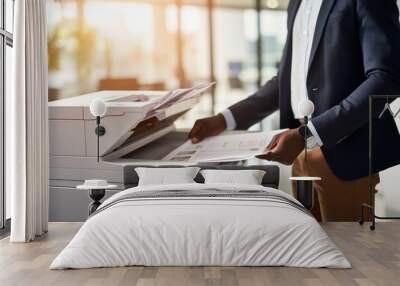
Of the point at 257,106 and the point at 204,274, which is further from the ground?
the point at 257,106

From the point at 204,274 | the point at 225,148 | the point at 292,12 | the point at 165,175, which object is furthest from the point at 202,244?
the point at 292,12

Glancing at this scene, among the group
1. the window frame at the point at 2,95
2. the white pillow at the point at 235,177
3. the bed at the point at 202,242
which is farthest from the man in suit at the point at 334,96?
the bed at the point at 202,242

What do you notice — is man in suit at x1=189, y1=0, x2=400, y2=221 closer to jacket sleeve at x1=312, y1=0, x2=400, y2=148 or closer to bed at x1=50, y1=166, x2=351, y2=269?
jacket sleeve at x1=312, y1=0, x2=400, y2=148

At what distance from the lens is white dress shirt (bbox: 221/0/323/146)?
6.55 m

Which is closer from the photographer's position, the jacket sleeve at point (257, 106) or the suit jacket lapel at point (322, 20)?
the suit jacket lapel at point (322, 20)

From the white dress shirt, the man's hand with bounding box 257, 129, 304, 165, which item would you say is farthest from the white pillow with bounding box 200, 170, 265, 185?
the white dress shirt

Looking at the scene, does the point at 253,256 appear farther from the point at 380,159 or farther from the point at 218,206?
the point at 380,159

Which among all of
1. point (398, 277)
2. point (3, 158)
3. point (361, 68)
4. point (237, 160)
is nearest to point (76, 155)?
point (3, 158)

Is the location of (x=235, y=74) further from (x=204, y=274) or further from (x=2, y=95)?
(x=204, y=274)

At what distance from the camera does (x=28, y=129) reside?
5.80 m

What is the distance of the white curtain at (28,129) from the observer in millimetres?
5719

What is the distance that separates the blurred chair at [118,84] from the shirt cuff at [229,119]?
2.90 feet

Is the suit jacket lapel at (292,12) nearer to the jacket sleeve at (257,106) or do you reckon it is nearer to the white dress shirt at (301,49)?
the white dress shirt at (301,49)

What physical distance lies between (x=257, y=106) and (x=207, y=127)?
1.71 feet
